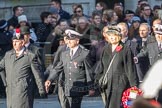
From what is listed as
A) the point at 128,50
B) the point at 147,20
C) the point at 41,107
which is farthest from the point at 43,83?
the point at 147,20

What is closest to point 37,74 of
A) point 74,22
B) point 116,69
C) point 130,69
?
point 116,69

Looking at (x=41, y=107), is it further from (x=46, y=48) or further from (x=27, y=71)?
(x=27, y=71)

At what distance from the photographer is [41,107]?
44.4 feet

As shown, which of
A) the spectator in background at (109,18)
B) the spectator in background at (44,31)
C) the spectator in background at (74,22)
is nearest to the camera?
the spectator in background at (74,22)

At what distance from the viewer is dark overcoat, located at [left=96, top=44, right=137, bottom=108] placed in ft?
33.1

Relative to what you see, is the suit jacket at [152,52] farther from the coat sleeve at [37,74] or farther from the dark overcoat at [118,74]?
the coat sleeve at [37,74]

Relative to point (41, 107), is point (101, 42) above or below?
above

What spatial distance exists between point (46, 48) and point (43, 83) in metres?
3.95

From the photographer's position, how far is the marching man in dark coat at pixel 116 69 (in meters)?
10.1

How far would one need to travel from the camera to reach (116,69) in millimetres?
10125

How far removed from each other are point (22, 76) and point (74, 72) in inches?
38.9

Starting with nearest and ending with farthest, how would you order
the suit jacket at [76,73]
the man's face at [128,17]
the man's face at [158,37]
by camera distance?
the man's face at [158,37] → the suit jacket at [76,73] → the man's face at [128,17]

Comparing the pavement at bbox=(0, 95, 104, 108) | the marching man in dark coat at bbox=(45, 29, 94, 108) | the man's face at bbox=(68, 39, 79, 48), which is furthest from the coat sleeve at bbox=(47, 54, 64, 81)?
the pavement at bbox=(0, 95, 104, 108)

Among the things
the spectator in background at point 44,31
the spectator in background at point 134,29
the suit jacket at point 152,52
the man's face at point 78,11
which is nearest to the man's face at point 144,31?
the spectator in background at point 134,29
